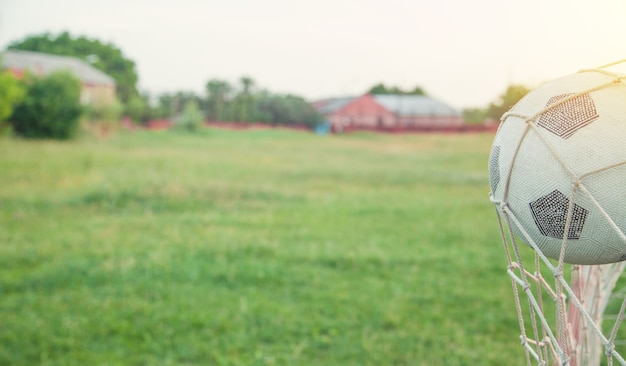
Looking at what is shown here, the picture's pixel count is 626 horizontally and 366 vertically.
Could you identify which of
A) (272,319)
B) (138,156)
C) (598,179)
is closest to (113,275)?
(272,319)

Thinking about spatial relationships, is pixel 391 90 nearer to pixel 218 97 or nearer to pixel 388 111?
pixel 388 111

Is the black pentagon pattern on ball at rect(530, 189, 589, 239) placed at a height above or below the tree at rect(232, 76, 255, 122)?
below

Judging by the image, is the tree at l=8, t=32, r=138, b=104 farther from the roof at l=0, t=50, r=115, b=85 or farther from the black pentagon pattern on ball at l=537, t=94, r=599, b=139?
the black pentagon pattern on ball at l=537, t=94, r=599, b=139

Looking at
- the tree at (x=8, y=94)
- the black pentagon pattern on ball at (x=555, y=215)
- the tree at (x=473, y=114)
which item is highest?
the tree at (x=473, y=114)

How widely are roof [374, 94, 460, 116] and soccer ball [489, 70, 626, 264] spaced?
173 ft

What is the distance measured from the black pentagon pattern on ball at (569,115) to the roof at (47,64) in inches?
1813

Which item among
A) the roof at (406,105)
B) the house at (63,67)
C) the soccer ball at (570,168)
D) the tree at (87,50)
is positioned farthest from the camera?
the tree at (87,50)

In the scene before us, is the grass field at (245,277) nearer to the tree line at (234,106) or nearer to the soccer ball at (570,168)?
the soccer ball at (570,168)

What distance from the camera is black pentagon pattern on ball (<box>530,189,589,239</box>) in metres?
1.65

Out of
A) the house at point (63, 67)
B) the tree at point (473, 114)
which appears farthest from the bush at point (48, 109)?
the tree at point (473, 114)

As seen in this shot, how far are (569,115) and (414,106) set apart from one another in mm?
54686

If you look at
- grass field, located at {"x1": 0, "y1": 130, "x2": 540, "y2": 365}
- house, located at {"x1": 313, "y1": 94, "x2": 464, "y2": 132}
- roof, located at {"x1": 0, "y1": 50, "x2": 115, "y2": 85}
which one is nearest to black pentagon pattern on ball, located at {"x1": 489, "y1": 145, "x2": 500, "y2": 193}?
grass field, located at {"x1": 0, "y1": 130, "x2": 540, "y2": 365}

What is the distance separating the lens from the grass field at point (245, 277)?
179 inches

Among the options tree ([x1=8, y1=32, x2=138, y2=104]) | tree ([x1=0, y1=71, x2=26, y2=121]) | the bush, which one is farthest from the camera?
tree ([x1=8, y1=32, x2=138, y2=104])
